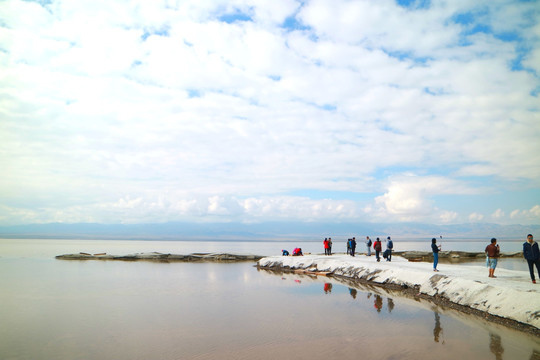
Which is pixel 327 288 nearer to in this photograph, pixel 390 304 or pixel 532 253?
pixel 390 304

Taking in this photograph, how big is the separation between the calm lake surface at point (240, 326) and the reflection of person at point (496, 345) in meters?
0.03

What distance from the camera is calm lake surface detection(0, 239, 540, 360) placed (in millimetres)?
11086

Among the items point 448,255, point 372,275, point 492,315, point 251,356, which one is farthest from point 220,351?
point 448,255

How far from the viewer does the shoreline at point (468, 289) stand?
45.2 ft

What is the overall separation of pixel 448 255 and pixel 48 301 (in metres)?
53.0

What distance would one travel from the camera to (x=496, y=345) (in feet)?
37.9

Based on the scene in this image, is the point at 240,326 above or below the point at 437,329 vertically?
below

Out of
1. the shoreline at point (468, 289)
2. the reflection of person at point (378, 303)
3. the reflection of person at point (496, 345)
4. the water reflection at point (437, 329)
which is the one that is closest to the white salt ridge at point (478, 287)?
the shoreline at point (468, 289)

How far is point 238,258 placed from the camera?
50.6 m

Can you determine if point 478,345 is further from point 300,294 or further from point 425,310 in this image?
point 300,294

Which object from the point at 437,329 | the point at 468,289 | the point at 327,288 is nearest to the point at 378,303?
the point at 468,289

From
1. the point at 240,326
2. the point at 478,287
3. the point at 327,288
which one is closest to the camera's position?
the point at 240,326

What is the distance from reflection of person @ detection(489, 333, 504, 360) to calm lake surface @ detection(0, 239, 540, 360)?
1.2 inches

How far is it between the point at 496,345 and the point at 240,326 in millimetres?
9046
